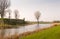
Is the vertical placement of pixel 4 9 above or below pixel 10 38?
above

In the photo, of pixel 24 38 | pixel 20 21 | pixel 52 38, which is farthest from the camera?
pixel 20 21

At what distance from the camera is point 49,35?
15578mm

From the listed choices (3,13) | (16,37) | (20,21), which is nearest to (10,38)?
(16,37)

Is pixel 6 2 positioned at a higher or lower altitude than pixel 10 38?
higher

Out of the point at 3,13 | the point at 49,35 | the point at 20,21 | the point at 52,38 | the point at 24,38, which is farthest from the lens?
the point at 20,21

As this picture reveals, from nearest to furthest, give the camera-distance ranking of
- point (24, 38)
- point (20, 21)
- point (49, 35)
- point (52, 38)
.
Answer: point (52, 38)
point (49, 35)
point (24, 38)
point (20, 21)

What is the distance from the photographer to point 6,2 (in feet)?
192

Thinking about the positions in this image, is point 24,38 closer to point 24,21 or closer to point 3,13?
point 3,13

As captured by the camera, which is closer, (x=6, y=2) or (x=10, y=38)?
(x=10, y=38)

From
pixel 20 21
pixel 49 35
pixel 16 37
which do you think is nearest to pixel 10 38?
pixel 16 37

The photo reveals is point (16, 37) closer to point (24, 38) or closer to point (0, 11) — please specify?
point (24, 38)

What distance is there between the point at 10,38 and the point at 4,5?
133 ft

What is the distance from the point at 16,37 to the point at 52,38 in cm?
435

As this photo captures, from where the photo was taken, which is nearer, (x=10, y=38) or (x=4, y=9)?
(x=10, y=38)
